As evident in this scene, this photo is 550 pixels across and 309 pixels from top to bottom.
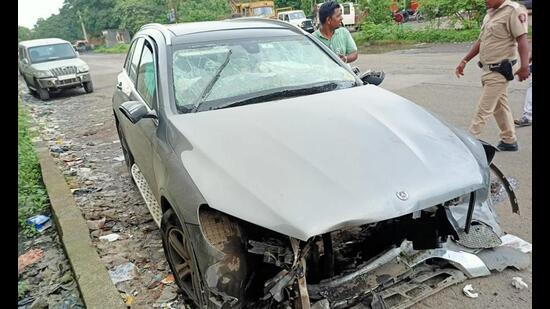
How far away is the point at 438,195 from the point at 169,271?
6.91 ft

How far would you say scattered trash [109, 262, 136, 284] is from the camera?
3.17 meters

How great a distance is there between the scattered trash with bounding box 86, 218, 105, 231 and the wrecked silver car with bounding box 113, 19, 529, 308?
134cm

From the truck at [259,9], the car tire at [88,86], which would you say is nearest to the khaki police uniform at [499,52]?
the car tire at [88,86]

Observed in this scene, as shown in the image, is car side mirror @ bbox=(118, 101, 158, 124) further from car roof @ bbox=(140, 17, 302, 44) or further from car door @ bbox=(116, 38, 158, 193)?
car roof @ bbox=(140, 17, 302, 44)

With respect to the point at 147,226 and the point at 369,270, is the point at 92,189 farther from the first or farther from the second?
the point at 369,270

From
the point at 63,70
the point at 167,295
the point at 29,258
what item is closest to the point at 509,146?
the point at 167,295

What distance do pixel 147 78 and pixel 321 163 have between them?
6.36ft

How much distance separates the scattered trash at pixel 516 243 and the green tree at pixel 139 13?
1840 inches

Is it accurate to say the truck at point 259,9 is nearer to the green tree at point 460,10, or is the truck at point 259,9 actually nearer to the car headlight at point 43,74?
the green tree at point 460,10

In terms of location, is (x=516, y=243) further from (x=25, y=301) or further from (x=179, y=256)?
(x=25, y=301)

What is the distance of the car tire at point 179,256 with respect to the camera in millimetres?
2533

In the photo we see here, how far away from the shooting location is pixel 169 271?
3.17 meters

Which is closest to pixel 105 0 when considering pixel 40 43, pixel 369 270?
pixel 40 43

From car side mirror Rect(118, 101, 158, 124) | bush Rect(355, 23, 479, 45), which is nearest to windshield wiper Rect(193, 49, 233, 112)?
car side mirror Rect(118, 101, 158, 124)
